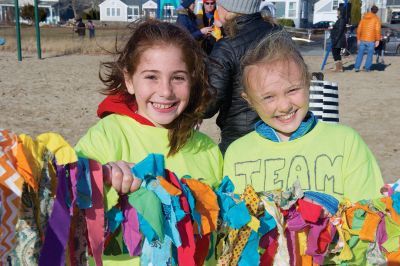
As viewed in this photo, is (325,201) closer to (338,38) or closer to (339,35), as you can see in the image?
(338,38)

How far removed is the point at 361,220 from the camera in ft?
6.31

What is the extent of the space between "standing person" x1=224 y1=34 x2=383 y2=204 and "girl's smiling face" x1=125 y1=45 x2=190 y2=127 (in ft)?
1.07

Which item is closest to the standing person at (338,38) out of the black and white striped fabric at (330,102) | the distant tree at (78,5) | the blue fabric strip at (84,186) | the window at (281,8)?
the black and white striped fabric at (330,102)

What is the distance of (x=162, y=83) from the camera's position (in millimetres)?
2238

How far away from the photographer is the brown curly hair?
7.65 feet

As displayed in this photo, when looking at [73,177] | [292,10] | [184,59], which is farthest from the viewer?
[292,10]

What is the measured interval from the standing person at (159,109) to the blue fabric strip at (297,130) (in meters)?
0.25

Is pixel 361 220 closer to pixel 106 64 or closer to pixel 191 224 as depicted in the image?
pixel 191 224

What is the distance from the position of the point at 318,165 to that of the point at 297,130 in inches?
7.1

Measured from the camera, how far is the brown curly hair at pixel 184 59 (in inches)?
91.8

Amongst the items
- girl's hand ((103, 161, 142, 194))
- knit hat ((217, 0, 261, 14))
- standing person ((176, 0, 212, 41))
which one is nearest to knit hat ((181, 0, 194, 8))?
standing person ((176, 0, 212, 41))

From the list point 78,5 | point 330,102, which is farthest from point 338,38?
point 78,5

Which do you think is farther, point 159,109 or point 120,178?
point 159,109

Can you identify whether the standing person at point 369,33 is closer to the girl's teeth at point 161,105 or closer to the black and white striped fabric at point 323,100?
the black and white striped fabric at point 323,100
